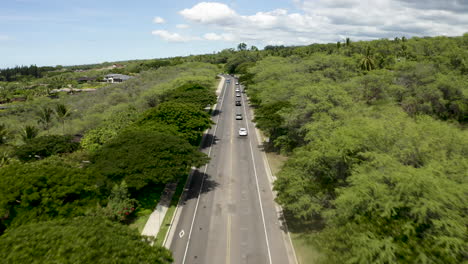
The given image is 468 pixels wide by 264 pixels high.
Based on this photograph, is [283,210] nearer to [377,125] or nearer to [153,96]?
[377,125]

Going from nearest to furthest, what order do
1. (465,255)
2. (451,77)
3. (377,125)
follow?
(465,255), (377,125), (451,77)

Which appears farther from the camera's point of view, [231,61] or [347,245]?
[231,61]

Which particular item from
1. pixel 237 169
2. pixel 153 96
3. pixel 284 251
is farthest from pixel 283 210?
pixel 153 96

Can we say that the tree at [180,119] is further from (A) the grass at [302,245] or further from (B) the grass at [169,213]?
(A) the grass at [302,245]

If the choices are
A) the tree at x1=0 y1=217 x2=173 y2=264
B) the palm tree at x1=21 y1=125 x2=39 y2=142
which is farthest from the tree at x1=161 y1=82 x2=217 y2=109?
the tree at x1=0 y1=217 x2=173 y2=264

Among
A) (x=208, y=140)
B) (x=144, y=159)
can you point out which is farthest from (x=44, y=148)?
(x=208, y=140)

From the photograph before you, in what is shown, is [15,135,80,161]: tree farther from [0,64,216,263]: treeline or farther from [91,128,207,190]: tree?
[91,128,207,190]: tree

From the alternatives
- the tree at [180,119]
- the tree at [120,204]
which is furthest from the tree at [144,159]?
the tree at [180,119]
